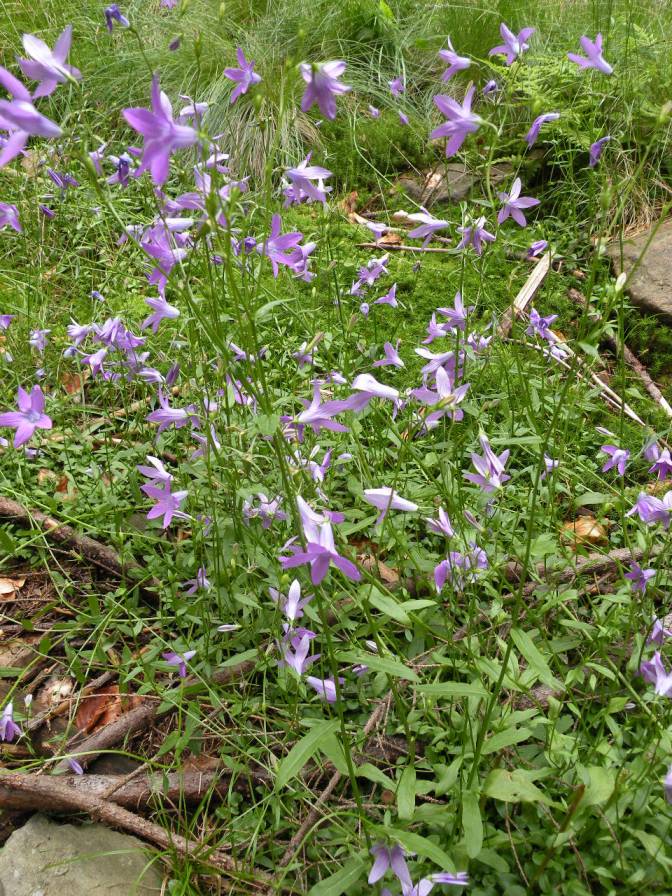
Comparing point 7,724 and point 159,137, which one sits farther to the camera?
point 7,724

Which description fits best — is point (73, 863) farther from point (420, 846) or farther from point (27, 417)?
point (27, 417)

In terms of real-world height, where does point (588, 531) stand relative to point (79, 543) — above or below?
above

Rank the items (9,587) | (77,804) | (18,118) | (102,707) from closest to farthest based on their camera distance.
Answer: (18,118) < (77,804) < (102,707) < (9,587)

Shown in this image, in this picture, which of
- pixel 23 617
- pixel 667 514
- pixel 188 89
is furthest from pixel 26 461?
pixel 188 89

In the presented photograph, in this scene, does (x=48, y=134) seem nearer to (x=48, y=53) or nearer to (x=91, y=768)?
(x=48, y=53)

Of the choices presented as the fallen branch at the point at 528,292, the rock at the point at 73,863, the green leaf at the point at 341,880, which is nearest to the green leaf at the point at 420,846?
the green leaf at the point at 341,880

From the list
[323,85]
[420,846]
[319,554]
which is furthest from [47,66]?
[420,846]

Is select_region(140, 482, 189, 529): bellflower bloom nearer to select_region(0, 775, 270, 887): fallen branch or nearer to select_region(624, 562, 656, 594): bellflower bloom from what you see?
select_region(0, 775, 270, 887): fallen branch

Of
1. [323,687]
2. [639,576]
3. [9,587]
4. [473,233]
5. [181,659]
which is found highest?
[473,233]
